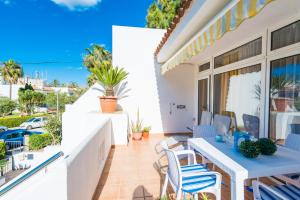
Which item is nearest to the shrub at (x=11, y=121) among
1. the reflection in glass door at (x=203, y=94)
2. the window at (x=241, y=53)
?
the reflection in glass door at (x=203, y=94)

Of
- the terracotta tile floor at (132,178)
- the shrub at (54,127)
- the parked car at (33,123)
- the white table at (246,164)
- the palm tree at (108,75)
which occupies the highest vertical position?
the palm tree at (108,75)

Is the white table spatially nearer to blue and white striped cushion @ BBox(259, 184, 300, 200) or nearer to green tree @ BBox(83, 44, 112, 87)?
blue and white striped cushion @ BBox(259, 184, 300, 200)

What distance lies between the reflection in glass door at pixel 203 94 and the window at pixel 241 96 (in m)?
0.73

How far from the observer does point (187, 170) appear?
2975mm

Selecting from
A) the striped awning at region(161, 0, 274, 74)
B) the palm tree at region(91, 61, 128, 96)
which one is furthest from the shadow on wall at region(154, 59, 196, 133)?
the striped awning at region(161, 0, 274, 74)

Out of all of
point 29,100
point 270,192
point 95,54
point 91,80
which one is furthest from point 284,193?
point 29,100

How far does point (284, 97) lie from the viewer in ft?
13.1

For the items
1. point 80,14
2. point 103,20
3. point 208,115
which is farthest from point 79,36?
point 208,115

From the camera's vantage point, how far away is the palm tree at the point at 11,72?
37.7 meters

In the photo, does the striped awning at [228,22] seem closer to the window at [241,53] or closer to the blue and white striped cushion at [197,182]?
the window at [241,53]

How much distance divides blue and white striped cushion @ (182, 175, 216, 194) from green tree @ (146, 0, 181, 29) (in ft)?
47.8

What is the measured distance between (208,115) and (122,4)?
43.3 ft

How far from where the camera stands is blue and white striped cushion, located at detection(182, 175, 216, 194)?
8.03 feet

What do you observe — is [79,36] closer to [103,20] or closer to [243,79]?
[103,20]
